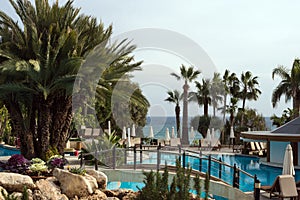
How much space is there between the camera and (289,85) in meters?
32.2

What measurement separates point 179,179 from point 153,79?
20403mm

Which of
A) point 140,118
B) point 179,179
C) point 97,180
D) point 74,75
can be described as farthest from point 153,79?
point 179,179

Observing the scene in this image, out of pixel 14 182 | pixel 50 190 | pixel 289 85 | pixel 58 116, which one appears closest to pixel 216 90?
pixel 289 85

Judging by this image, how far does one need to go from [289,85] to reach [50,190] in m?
26.0

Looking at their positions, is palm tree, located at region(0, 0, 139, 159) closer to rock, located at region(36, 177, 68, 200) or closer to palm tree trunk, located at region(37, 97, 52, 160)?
palm tree trunk, located at region(37, 97, 52, 160)

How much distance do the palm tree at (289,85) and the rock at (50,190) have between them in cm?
2339

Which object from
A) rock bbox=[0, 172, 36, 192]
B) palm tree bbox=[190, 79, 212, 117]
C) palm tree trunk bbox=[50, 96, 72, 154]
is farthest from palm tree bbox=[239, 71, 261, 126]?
rock bbox=[0, 172, 36, 192]

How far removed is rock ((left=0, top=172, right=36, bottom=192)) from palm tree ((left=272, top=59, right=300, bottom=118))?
78.3 feet

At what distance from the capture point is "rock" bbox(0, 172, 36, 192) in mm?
10102

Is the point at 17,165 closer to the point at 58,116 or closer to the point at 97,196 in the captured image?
the point at 97,196

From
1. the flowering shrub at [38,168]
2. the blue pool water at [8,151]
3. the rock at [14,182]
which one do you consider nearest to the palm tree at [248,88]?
the blue pool water at [8,151]

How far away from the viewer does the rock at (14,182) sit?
Answer: 1010cm

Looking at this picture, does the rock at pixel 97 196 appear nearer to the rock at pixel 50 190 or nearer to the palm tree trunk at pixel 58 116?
the rock at pixel 50 190

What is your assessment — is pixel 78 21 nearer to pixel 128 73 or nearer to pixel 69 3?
pixel 69 3
